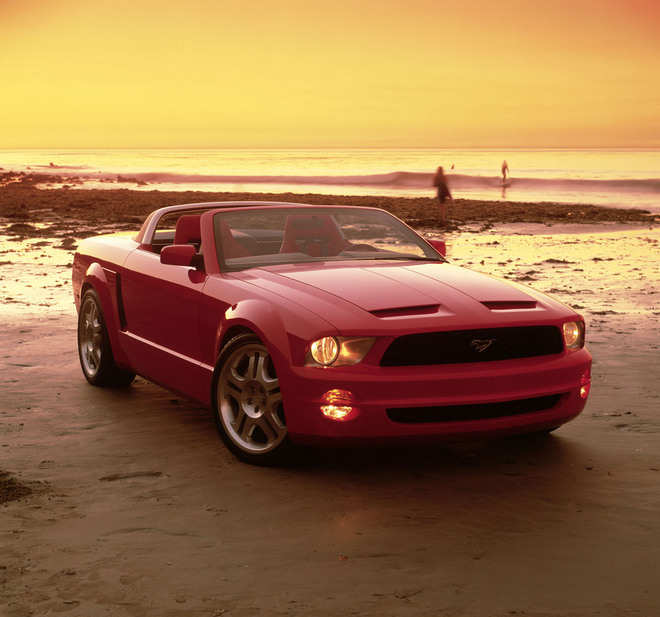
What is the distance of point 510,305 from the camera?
5.48 m

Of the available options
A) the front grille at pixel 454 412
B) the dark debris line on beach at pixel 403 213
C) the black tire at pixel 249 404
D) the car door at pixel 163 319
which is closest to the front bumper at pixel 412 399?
the front grille at pixel 454 412

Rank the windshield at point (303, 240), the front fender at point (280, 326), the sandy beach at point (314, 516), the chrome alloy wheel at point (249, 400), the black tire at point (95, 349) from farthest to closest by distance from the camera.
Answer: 1. the black tire at point (95, 349)
2. the windshield at point (303, 240)
3. the chrome alloy wheel at point (249, 400)
4. the front fender at point (280, 326)
5. the sandy beach at point (314, 516)

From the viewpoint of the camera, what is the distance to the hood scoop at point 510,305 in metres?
5.40

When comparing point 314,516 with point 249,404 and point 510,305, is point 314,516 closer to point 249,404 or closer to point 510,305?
point 249,404

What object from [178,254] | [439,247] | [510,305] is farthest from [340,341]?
[439,247]

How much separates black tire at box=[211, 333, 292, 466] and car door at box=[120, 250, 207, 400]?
0.44m

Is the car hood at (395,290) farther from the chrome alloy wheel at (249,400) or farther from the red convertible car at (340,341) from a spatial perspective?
the chrome alloy wheel at (249,400)

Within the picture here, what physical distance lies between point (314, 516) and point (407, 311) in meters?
1.16

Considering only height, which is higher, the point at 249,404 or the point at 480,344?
the point at 480,344

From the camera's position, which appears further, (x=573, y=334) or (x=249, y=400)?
(x=573, y=334)

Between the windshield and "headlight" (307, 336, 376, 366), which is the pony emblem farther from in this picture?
the windshield

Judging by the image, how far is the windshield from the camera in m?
6.36

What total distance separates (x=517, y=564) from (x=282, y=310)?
184cm

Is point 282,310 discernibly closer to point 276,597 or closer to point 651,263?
point 276,597
